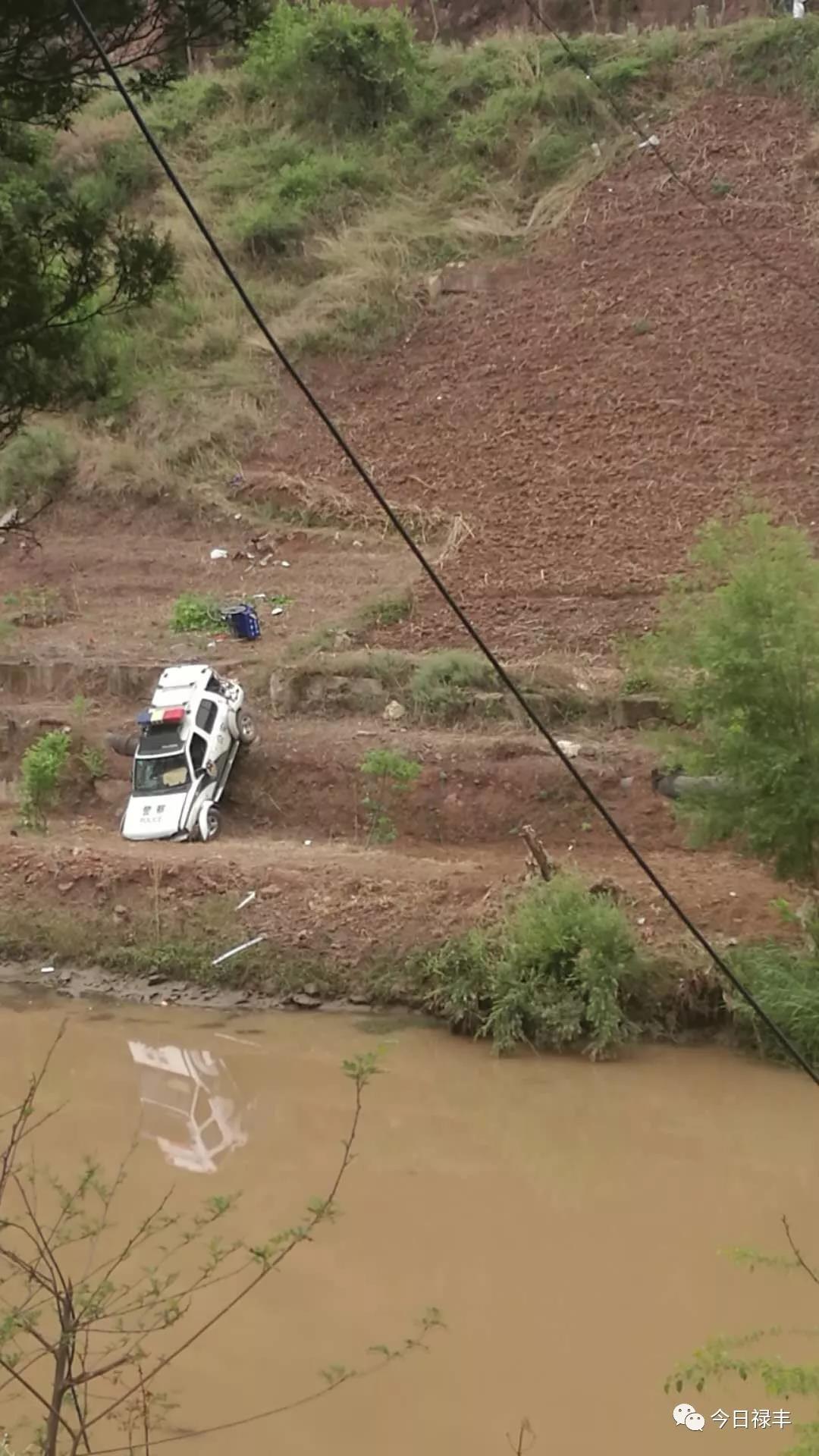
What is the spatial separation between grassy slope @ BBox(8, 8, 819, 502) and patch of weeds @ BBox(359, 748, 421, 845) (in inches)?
317

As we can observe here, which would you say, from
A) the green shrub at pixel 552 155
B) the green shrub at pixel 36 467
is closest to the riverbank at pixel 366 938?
the green shrub at pixel 36 467

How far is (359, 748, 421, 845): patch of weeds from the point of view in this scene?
551 inches

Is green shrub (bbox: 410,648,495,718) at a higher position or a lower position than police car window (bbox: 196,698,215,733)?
lower

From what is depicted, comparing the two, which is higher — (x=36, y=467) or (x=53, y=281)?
(x=53, y=281)

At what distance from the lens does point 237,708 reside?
48.6ft

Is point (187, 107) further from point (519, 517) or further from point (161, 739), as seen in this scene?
point (161, 739)

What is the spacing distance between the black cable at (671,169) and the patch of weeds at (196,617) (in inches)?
378

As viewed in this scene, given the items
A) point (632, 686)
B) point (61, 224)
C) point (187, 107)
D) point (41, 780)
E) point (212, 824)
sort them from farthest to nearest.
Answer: point (187, 107) < point (632, 686) < point (41, 780) < point (212, 824) < point (61, 224)

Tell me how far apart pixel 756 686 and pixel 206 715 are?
6.41 metres

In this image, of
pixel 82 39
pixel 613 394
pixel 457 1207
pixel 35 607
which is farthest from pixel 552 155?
pixel 457 1207

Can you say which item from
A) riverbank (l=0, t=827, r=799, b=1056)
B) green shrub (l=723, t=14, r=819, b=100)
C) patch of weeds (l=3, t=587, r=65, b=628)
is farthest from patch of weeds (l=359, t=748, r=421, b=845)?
green shrub (l=723, t=14, r=819, b=100)

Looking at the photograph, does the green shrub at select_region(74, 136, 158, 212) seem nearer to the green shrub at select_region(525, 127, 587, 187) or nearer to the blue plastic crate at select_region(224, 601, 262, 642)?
the green shrub at select_region(525, 127, 587, 187)

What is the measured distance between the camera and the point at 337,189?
25547 millimetres

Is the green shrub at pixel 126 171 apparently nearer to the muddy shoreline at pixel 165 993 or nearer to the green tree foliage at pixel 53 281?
Answer: the muddy shoreline at pixel 165 993
